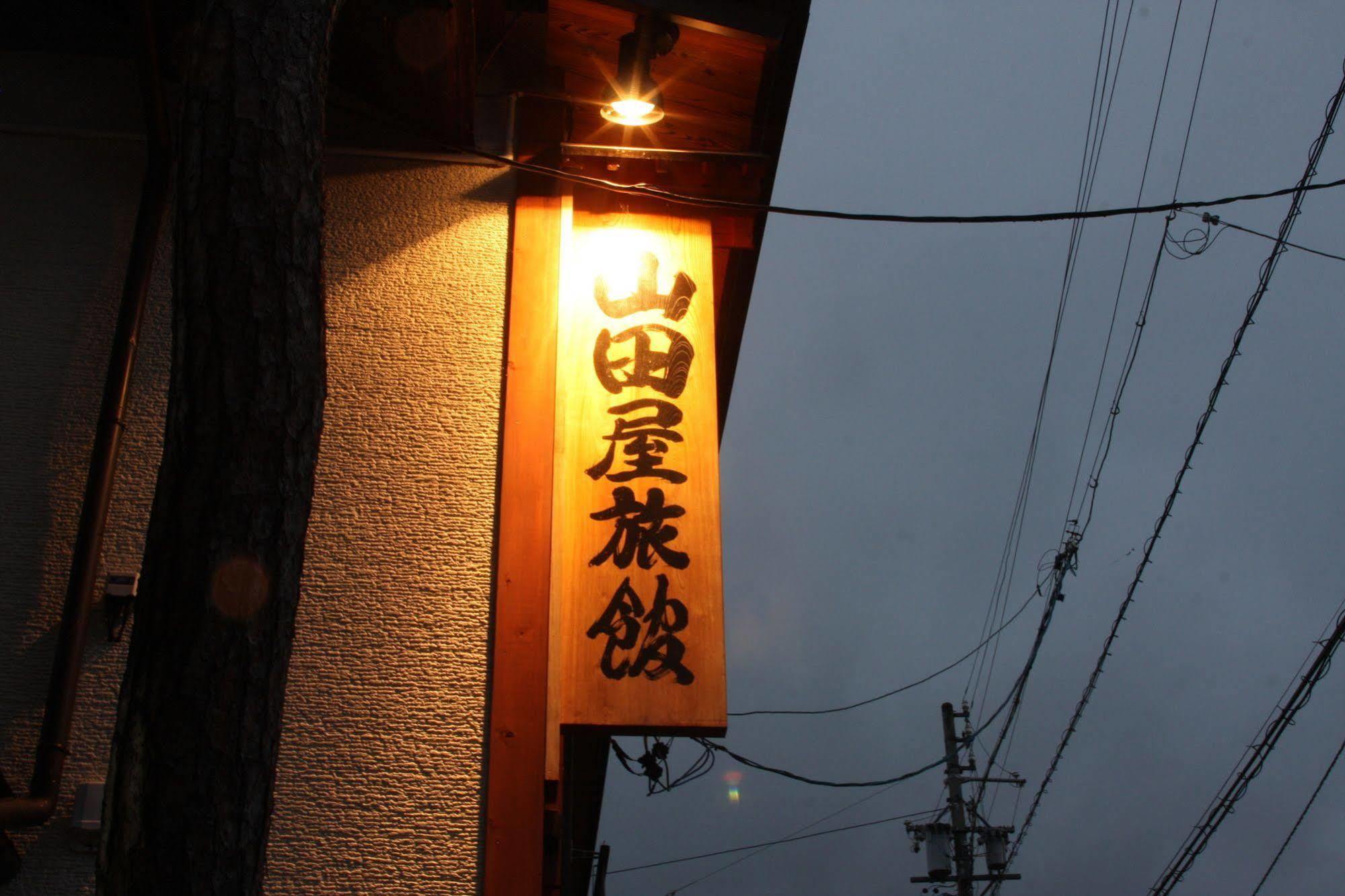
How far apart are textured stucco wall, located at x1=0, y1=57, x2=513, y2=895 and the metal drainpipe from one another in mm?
105

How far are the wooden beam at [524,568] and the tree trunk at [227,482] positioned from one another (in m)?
1.89

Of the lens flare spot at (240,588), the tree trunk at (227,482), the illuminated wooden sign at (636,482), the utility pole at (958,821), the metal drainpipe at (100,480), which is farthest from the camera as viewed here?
the utility pole at (958,821)

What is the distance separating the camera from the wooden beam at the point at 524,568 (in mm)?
4984

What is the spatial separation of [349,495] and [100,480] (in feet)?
3.67

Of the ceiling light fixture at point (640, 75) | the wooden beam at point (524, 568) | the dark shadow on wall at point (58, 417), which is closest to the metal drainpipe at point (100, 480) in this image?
the dark shadow on wall at point (58, 417)

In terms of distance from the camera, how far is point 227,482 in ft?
10.9

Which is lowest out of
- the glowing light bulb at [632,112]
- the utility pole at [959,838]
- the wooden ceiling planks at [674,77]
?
the utility pole at [959,838]

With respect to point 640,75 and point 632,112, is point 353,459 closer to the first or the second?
point 632,112

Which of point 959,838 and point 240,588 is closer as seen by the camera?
point 240,588

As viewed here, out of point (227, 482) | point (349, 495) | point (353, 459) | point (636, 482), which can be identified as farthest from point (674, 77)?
point (227, 482)

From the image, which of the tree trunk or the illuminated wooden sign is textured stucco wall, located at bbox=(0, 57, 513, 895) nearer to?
the illuminated wooden sign

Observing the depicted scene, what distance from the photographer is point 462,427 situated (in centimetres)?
589

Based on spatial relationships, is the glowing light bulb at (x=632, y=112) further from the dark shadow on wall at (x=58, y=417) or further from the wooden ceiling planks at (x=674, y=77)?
the dark shadow on wall at (x=58, y=417)

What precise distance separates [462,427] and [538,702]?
4.87 feet
